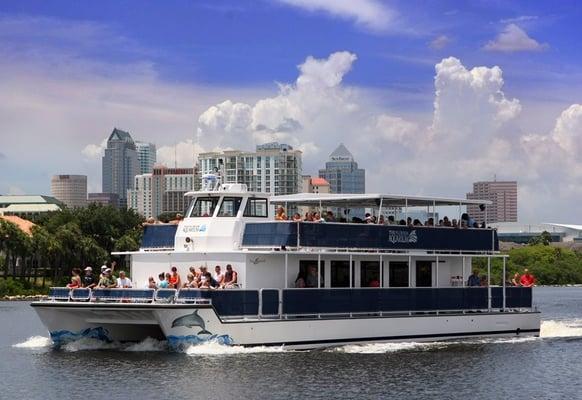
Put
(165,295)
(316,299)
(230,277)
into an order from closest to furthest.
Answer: (165,295), (230,277), (316,299)

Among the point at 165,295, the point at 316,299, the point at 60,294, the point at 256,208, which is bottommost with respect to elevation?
the point at 316,299

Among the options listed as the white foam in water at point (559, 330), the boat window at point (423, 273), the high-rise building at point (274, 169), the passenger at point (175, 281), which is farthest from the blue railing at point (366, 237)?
the high-rise building at point (274, 169)

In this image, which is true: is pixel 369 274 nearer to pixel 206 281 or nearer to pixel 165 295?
pixel 206 281

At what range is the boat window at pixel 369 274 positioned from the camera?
35.2 m

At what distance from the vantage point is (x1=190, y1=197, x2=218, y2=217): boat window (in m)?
34.1

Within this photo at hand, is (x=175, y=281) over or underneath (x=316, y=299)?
over

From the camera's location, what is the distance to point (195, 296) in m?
30.7

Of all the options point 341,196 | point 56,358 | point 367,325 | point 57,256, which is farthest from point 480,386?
point 57,256

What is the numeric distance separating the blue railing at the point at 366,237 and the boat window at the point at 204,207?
1510 millimetres

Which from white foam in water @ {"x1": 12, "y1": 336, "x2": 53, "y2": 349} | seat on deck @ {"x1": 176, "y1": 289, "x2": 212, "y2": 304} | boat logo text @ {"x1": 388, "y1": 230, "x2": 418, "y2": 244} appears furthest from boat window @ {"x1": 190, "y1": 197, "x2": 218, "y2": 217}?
white foam in water @ {"x1": 12, "y1": 336, "x2": 53, "y2": 349}

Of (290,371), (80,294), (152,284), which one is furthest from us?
(80,294)

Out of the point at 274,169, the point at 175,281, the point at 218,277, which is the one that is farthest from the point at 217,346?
the point at 274,169

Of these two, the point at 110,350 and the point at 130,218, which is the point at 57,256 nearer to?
the point at 130,218

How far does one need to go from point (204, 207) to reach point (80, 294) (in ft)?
14.8
